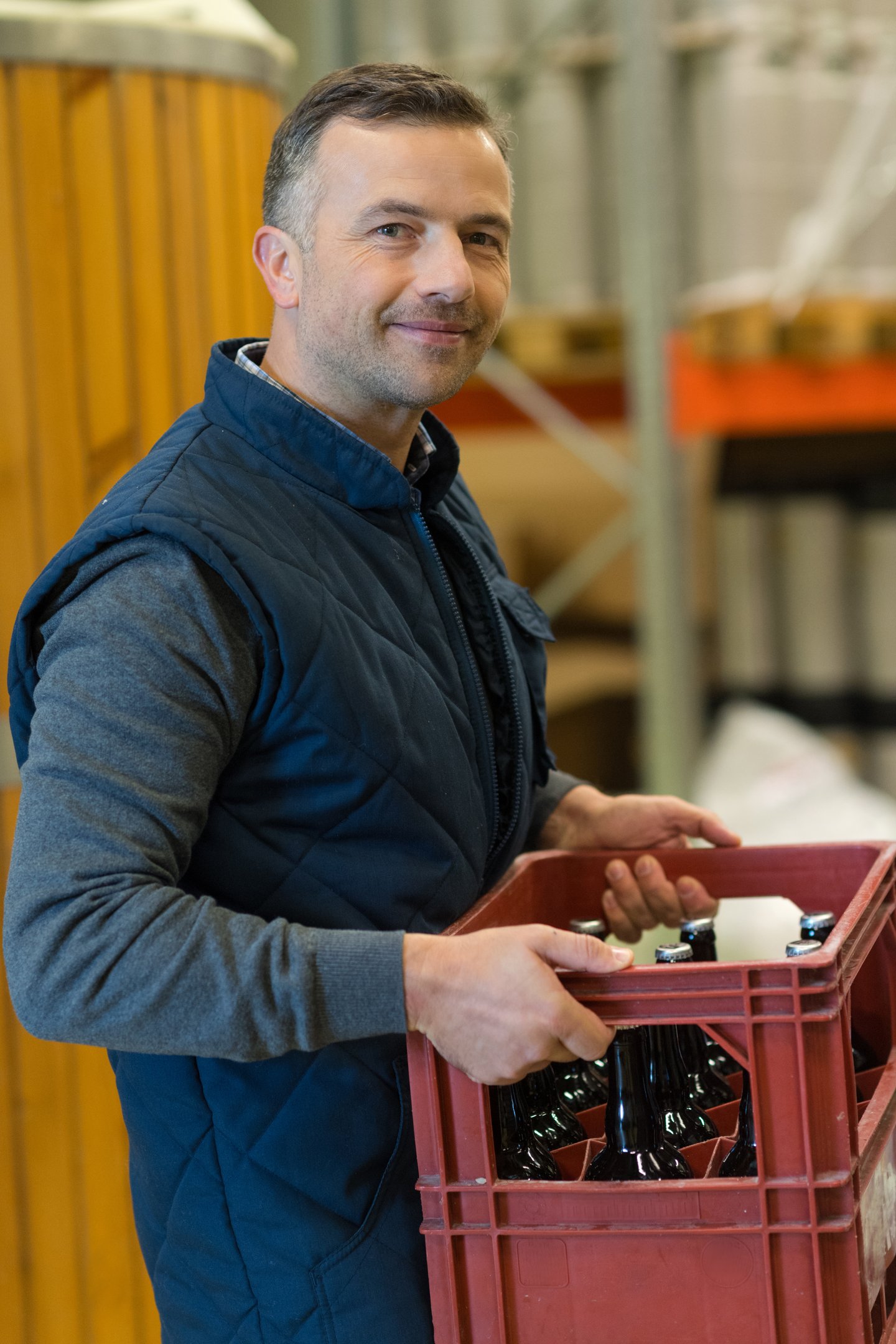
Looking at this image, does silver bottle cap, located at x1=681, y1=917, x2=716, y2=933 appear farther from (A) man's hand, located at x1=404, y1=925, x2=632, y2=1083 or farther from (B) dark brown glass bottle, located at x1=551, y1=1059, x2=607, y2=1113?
(A) man's hand, located at x1=404, y1=925, x2=632, y2=1083

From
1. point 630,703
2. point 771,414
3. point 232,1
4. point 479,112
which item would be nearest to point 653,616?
point 771,414

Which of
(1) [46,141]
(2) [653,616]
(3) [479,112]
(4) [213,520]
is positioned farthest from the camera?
(2) [653,616]

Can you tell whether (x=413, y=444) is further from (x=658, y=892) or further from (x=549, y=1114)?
(x=549, y=1114)

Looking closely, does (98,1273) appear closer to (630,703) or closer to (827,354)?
(827,354)

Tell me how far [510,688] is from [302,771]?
36 centimetres

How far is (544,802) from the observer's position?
2.05 metres

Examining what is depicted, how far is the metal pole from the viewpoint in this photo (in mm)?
4562

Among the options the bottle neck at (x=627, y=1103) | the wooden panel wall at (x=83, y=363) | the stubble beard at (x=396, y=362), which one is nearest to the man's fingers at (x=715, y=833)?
the bottle neck at (x=627, y=1103)

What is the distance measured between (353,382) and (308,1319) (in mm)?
941

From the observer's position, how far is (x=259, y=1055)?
1292 millimetres

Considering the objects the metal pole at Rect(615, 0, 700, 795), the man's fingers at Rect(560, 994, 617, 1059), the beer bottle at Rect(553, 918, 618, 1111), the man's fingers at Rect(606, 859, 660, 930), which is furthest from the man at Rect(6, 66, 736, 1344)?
the metal pole at Rect(615, 0, 700, 795)

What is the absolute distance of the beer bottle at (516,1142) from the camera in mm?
1552

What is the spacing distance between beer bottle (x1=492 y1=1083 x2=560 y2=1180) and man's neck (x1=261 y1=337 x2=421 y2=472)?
2.26 ft

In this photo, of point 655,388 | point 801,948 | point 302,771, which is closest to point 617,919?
point 801,948
